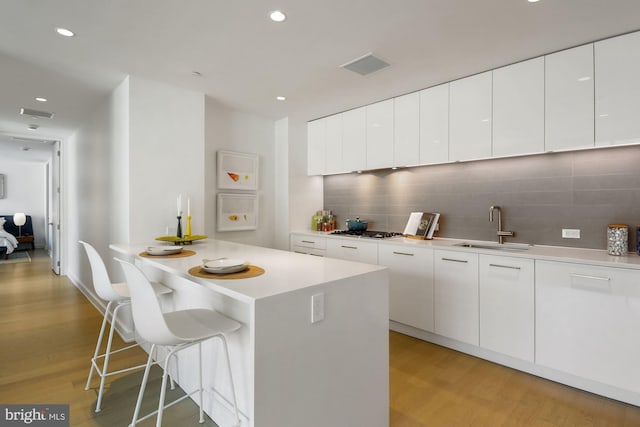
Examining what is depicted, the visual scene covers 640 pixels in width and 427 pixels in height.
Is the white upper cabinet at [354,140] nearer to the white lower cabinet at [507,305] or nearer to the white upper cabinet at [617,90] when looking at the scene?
the white lower cabinet at [507,305]

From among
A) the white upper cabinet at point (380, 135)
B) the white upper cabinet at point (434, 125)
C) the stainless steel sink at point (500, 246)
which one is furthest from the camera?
the white upper cabinet at point (380, 135)

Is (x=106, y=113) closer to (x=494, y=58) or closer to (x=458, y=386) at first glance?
(x=494, y=58)

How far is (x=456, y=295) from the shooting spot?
281 centimetres

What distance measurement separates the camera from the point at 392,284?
3248 millimetres

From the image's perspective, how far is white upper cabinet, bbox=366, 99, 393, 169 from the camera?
3556 mm

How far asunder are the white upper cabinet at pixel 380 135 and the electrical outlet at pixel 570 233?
164cm

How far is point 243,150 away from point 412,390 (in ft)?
10.5

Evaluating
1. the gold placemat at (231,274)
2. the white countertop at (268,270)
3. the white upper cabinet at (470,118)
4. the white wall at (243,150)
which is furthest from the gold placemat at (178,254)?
the white upper cabinet at (470,118)

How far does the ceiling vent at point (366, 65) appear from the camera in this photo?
2.57m

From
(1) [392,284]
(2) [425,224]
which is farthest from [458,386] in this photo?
(2) [425,224]

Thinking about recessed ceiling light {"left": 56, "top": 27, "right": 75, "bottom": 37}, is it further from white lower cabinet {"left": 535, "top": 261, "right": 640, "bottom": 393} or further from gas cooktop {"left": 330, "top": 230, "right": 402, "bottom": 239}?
white lower cabinet {"left": 535, "top": 261, "right": 640, "bottom": 393}

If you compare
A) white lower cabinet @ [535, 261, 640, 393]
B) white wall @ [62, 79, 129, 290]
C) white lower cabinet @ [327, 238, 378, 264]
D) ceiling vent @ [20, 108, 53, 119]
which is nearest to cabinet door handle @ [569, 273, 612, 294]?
white lower cabinet @ [535, 261, 640, 393]

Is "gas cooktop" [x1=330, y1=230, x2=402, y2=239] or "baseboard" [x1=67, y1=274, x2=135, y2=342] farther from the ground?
"gas cooktop" [x1=330, y1=230, x2=402, y2=239]

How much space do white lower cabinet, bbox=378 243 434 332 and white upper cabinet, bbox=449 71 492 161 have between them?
96cm
